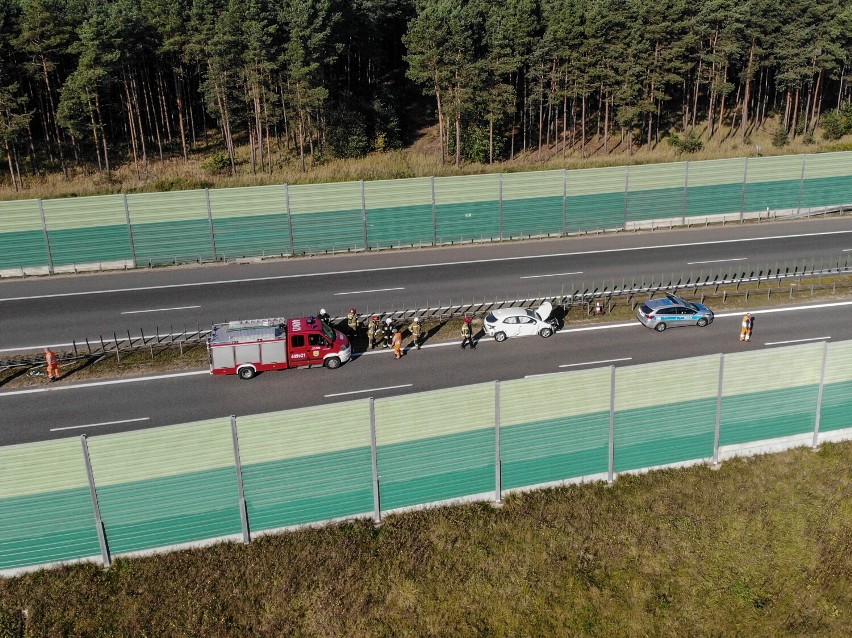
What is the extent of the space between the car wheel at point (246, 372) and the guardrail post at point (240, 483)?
10.4 meters

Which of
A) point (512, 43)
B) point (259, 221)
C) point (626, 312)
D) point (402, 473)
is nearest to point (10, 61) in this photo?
point (259, 221)

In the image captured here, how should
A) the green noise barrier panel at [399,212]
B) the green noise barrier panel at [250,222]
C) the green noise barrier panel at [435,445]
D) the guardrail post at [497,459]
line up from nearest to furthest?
the green noise barrier panel at [435,445] < the guardrail post at [497,459] < the green noise barrier panel at [250,222] < the green noise barrier panel at [399,212]

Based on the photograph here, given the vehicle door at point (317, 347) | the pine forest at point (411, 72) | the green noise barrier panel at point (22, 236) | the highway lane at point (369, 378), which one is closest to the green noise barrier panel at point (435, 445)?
the highway lane at point (369, 378)

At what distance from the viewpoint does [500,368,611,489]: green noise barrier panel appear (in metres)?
18.3

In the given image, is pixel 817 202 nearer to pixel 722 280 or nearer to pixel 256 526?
pixel 722 280

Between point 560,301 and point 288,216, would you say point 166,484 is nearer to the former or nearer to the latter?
point 560,301

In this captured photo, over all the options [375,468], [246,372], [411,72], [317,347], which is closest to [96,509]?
[375,468]

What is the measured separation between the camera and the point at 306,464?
17.4m

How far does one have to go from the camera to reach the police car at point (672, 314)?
3123 cm

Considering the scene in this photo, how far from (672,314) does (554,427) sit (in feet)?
48.6

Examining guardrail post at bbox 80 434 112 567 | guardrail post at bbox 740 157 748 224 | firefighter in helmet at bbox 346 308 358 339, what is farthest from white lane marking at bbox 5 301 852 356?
guardrail post at bbox 740 157 748 224

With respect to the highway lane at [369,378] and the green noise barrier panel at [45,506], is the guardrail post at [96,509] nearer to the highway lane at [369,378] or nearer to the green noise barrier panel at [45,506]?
Result: the green noise barrier panel at [45,506]

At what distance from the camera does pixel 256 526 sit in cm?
1780

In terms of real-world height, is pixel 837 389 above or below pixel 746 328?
above
